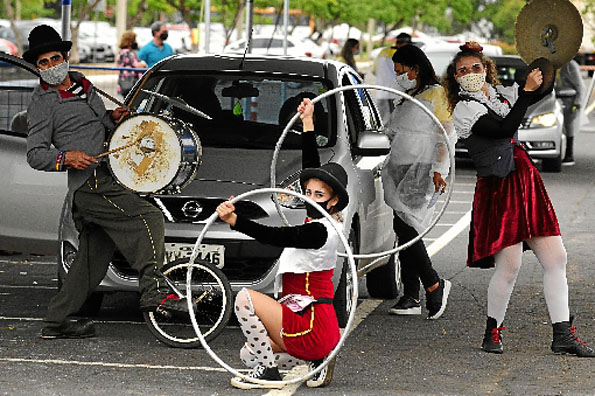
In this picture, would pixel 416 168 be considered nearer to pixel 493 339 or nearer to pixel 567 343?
pixel 493 339

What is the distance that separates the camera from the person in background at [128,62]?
929 inches

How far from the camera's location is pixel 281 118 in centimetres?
1042

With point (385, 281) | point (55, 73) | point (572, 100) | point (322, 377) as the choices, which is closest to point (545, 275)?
point (322, 377)

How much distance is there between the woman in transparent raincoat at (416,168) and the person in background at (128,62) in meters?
13.5

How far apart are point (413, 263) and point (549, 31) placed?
1.92 metres

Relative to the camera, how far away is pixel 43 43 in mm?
8992

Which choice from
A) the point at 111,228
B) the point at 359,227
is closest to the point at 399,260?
the point at 359,227

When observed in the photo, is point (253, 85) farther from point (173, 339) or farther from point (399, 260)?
point (173, 339)

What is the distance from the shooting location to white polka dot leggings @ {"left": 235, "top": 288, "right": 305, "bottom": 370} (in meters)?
7.42

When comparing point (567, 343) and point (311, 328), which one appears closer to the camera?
point (311, 328)

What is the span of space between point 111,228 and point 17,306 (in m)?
1.71

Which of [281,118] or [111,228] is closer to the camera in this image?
[111,228]

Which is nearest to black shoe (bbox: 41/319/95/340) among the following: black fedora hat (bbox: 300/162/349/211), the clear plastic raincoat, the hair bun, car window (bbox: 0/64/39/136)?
car window (bbox: 0/64/39/136)

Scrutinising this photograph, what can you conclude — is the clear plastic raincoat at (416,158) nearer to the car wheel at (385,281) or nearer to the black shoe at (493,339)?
the car wheel at (385,281)
